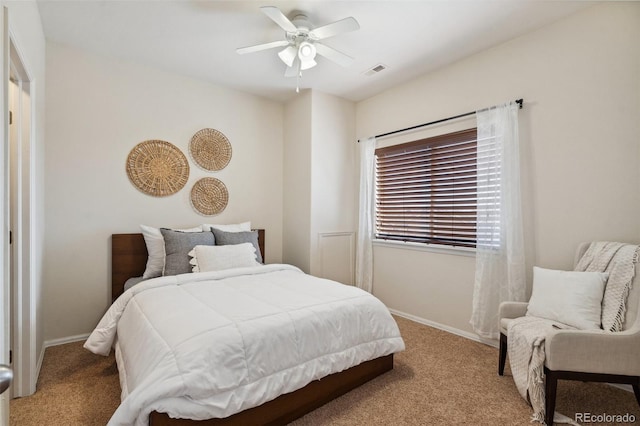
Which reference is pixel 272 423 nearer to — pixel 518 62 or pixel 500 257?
pixel 500 257

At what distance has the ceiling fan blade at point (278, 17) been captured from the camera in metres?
2.05

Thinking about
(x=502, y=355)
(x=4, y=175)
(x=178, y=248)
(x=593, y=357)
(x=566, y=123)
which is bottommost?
(x=502, y=355)

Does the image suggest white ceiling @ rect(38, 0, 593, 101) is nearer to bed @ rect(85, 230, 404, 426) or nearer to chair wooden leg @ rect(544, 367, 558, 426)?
bed @ rect(85, 230, 404, 426)

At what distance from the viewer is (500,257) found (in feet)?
9.17

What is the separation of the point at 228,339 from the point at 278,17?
2018mm

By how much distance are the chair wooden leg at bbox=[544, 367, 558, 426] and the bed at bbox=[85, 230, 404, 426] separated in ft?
2.87

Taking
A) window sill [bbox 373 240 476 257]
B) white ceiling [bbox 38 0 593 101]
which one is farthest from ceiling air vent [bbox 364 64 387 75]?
window sill [bbox 373 240 476 257]

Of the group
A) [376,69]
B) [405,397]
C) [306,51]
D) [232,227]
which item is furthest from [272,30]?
[405,397]

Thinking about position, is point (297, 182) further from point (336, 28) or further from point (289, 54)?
point (336, 28)

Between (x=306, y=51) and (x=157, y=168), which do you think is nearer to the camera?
(x=306, y=51)

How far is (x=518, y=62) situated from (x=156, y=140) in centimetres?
352

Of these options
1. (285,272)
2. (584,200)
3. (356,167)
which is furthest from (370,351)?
(356,167)

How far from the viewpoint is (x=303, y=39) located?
8.23 feet

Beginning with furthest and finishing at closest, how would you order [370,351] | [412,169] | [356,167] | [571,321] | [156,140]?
[356,167]
[412,169]
[156,140]
[370,351]
[571,321]
